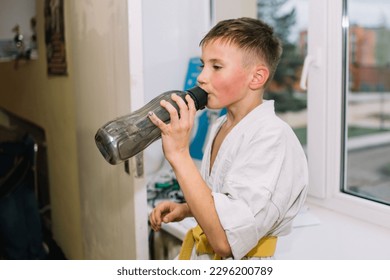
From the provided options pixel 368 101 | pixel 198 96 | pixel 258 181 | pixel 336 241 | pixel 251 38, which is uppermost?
pixel 251 38

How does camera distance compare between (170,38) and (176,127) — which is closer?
(176,127)

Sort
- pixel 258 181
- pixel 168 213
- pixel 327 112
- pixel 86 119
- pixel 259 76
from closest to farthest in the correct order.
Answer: pixel 258 181 < pixel 259 76 < pixel 168 213 < pixel 327 112 < pixel 86 119

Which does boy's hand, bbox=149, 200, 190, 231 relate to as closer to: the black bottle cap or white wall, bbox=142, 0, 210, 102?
the black bottle cap

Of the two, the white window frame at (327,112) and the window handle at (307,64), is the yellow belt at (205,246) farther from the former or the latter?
the window handle at (307,64)

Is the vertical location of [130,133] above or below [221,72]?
below

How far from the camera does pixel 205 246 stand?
925 millimetres

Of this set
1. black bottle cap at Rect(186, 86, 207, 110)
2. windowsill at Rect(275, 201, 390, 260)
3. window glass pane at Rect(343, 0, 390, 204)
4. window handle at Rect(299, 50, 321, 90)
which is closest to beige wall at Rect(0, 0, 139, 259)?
black bottle cap at Rect(186, 86, 207, 110)

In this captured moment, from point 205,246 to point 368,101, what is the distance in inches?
307

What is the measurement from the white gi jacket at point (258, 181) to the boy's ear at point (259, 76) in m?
0.05

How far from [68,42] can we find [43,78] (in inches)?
23.9

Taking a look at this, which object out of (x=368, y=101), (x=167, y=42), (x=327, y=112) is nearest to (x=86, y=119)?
(x=167, y=42)

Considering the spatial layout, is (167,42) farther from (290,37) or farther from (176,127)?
(176,127)

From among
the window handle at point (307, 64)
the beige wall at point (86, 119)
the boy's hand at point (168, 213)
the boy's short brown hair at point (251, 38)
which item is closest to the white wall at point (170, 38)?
the beige wall at point (86, 119)
